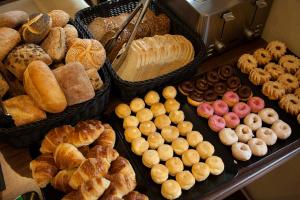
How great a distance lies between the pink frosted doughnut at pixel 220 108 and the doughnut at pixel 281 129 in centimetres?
14

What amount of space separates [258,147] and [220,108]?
15cm

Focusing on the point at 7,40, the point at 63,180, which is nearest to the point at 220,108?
the point at 63,180

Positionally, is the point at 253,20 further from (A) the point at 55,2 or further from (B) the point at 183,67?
(A) the point at 55,2

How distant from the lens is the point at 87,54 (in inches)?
32.6

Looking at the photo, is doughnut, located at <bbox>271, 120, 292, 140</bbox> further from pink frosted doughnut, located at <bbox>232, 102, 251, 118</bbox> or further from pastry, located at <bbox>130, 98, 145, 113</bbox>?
pastry, located at <bbox>130, 98, 145, 113</bbox>

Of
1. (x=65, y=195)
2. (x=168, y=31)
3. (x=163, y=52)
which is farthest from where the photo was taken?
(x=168, y=31)

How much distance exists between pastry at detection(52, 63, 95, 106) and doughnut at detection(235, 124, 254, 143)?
40cm

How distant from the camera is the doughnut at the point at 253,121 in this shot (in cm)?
89

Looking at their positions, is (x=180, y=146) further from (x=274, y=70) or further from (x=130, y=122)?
(x=274, y=70)

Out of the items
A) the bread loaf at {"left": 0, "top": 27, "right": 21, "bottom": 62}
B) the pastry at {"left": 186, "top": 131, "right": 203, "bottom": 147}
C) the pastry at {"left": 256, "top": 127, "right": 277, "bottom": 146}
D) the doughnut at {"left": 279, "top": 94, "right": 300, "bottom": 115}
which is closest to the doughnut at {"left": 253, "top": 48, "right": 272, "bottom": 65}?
the doughnut at {"left": 279, "top": 94, "right": 300, "bottom": 115}

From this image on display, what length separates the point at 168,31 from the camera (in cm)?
108

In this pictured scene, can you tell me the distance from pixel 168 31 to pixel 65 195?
2.00 ft

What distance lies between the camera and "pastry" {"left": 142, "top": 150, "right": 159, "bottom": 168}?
80 centimetres

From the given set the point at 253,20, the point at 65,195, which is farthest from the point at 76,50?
the point at 253,20
